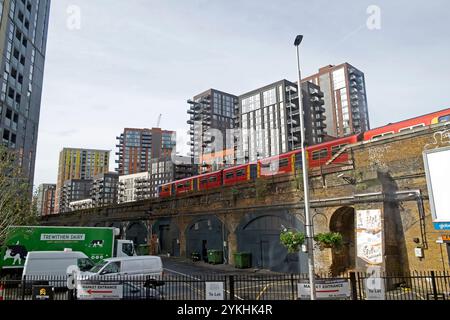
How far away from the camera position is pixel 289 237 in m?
17.9

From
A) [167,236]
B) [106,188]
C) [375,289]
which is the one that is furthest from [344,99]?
[106,188]

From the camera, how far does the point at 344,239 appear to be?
75.7ft

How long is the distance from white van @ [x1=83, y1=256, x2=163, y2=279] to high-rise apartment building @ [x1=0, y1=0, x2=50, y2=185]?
41.6 metres

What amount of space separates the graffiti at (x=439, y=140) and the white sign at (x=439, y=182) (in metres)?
1.43

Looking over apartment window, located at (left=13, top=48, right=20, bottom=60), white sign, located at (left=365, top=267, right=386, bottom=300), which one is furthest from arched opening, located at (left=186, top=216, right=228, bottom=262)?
apartment window, located at (left=13, top=48, right=20, bottom=60)

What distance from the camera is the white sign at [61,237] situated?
25.1 m

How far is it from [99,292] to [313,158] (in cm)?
1954

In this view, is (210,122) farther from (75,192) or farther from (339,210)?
(339,210)

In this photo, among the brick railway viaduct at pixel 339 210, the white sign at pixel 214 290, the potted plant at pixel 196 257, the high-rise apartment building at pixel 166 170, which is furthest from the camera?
the high-rise apartment building at pixel 166 170

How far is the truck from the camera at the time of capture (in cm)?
2312

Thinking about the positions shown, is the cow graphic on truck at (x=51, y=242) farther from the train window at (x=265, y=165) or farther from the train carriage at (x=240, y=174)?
the train window at (x=265, y=165)

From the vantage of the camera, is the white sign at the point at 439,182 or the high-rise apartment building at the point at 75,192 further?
the high-rise apartment building at the point at 75,192

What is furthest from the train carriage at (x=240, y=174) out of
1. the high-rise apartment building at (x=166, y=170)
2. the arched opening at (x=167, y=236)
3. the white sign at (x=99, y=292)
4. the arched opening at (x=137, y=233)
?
the high-rise apartment building at (x=166, y=170)
